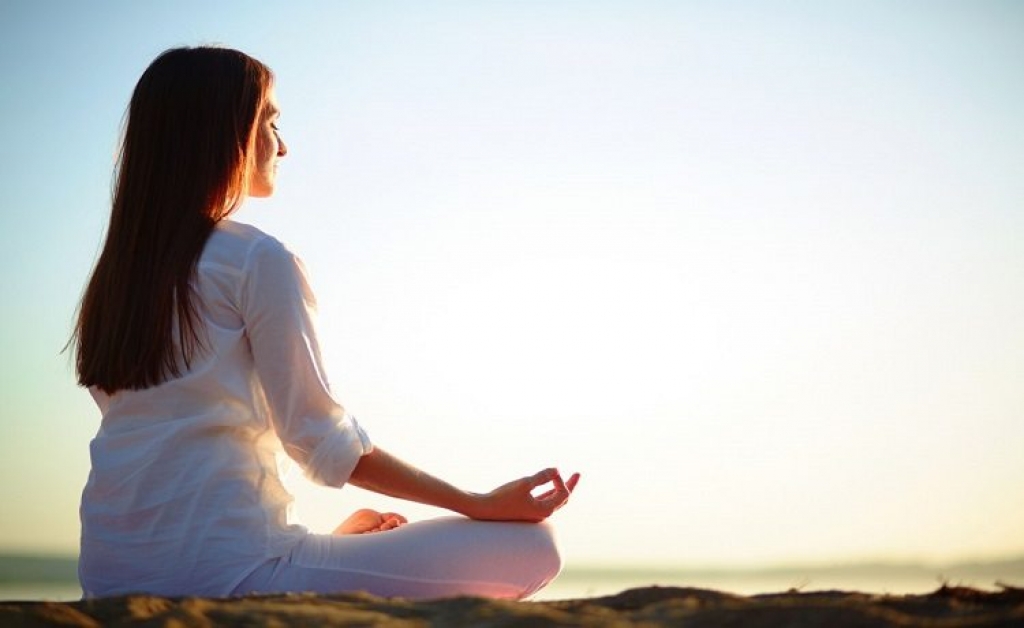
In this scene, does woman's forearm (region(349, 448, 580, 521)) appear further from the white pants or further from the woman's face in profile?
the woman's face in profile

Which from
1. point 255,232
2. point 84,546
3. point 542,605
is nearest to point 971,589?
point 542,605

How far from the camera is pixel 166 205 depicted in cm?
331

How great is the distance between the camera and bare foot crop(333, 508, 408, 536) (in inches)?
145

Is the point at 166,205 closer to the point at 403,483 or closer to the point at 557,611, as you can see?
the point at 403,483

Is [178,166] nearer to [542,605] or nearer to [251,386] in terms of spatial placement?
[251,386]

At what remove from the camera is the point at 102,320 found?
10.8ft

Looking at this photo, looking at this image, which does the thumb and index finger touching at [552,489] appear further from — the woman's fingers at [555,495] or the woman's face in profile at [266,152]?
the woman's face in profile at [266,152]

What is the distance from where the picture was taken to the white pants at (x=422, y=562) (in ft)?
10.3

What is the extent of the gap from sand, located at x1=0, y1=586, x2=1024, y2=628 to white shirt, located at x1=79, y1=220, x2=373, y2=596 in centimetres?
23

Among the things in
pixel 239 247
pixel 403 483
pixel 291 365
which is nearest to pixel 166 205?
pixel 239 247

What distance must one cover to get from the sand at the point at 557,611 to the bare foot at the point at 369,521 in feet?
2.49

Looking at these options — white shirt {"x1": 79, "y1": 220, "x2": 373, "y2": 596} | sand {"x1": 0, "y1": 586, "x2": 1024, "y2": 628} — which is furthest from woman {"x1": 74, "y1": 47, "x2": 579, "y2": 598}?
sand {"x1": 0, "y1": 586, "x2": 1024, "y2": 628}

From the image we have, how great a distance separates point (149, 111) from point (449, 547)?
140 cm

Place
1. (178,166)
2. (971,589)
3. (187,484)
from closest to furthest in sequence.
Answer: (971,589), (187,484), (178,166)
